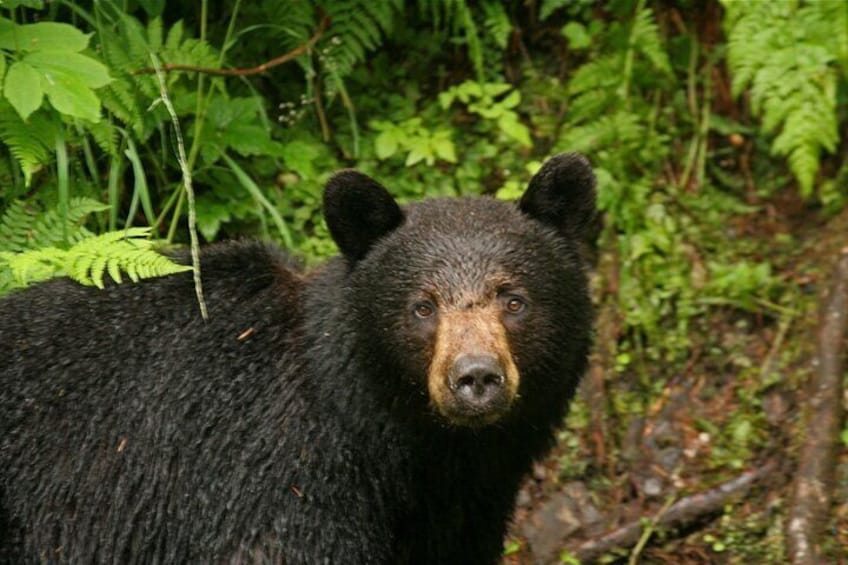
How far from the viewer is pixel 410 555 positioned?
4.87 meters

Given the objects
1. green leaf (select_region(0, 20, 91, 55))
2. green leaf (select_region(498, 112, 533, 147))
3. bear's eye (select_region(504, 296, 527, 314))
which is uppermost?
green leaf (select_region(0, 20, 91, 55))

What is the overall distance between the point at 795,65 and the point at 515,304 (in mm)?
2639

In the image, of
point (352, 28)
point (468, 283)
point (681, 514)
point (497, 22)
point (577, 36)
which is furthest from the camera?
point (577, 36)

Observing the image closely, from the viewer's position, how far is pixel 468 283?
458 cm

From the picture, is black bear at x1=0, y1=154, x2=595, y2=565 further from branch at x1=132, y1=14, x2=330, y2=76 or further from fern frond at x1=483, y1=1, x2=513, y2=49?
fern frond at x1=483, y1=1, x2=513, y2=49

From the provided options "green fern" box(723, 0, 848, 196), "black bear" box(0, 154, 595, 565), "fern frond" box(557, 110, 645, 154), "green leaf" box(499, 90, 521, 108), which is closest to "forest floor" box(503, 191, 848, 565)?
"green fern" box(723, 0, 848, 196)

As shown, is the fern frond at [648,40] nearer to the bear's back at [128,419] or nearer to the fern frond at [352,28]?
the fern frond at [352,28]

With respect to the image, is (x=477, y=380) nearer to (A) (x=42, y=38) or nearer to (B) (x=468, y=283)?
(B) (x=468, y=283)

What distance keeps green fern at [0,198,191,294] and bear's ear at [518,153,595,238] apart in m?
1.45

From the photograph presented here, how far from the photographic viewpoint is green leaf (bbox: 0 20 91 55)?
4863 millimetres

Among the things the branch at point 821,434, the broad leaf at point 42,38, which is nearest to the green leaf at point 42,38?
the broad leaf at point 42,38

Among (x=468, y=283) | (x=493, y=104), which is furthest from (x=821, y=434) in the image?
(x=493, y=104)

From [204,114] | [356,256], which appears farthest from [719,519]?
[204,114]

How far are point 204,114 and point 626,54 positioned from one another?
2594 millimetres
